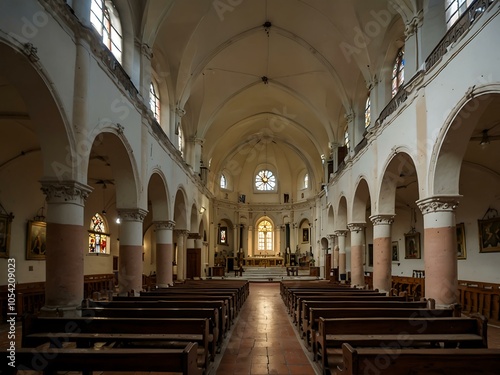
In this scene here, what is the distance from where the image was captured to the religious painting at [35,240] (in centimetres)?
1485

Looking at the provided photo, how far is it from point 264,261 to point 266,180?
8226 mm

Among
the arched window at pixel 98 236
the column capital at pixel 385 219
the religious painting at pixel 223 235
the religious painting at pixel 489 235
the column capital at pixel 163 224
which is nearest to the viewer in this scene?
the religious painting at pixel 489 235

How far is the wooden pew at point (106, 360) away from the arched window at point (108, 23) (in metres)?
10.0

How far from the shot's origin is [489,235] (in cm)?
1559

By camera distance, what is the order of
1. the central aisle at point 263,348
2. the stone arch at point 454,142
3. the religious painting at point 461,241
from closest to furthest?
the central aisle at point 263,348
the stone arch at point 454,142
the religious painting at point 461,241

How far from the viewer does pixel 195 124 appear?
81.5 ft

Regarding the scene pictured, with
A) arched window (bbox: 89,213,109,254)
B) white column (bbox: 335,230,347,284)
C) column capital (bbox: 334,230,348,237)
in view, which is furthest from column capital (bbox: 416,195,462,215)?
arched window (bbox: 89,213,109,254)

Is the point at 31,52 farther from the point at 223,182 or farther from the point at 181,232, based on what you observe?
the point at 223,182

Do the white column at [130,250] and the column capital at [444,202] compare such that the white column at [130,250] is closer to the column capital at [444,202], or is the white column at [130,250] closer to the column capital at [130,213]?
the column capital at [130,213]

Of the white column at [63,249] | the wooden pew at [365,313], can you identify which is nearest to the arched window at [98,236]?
the white column at [63,249]

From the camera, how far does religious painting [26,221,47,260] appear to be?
14.9 meters

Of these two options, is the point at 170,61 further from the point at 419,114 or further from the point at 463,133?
the point at 463,133

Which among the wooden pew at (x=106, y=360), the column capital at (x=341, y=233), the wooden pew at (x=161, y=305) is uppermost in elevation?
the column capital at (x=341, y=233)

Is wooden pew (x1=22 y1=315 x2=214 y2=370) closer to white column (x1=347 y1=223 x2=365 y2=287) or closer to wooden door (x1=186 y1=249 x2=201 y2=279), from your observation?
white column (x1=347 y1=223 x2=365 y2=287)
